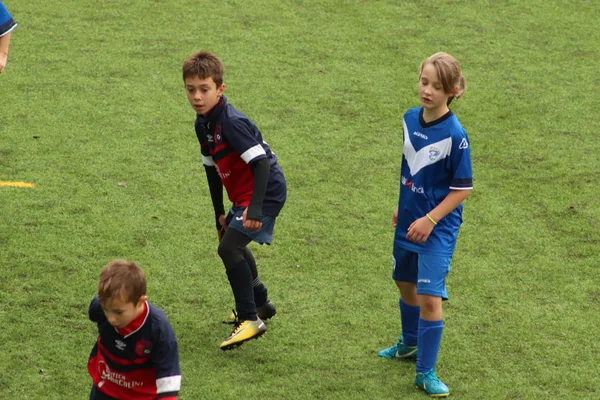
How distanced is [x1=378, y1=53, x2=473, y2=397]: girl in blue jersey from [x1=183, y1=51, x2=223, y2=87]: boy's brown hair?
1.00 meters

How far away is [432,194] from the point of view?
4703 millimetres

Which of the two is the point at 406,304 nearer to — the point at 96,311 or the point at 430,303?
Result: the point at 430,303

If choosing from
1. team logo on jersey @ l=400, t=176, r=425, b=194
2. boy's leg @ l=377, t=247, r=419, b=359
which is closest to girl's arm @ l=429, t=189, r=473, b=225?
team logo on jersey @ l=400, t=176, r=425, b=194

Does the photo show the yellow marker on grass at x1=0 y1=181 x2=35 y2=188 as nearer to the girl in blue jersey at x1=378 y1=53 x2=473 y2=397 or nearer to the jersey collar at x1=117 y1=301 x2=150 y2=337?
the girl in blue jersey at x1=378 y1=53 x2=473 y2=397

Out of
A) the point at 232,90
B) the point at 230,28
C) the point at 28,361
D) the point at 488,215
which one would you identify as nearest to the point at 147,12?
the point at 230,28

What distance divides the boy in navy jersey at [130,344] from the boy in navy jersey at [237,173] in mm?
1278

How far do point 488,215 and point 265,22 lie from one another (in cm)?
433

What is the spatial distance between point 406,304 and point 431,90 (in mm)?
1148

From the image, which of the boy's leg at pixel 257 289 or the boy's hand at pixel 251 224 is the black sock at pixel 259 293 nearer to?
the boy's leg at pixel 257 289

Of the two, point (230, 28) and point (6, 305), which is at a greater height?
point (230, 28)

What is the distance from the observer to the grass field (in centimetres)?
507

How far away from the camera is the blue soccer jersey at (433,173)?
460cm

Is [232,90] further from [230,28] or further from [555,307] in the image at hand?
[555,307]

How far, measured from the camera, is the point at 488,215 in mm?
6895
